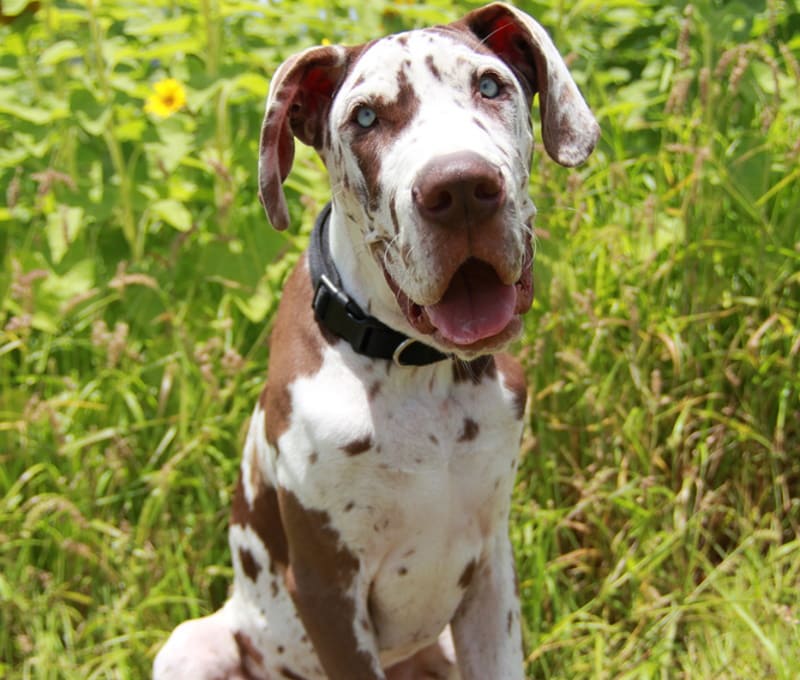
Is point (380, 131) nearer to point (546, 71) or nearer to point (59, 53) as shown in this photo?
point (546, 71)

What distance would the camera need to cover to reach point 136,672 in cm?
349

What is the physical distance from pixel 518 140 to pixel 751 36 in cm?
198

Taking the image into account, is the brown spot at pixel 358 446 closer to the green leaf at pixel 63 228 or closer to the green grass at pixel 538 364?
the green grass at pixel 538 364

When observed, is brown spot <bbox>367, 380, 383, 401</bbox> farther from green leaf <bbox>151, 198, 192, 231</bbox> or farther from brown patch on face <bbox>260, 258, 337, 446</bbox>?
green leaf <bbox>151, 198, 192, 231</bbox>

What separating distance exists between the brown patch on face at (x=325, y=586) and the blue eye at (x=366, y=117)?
0.77m

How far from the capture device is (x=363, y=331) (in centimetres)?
251

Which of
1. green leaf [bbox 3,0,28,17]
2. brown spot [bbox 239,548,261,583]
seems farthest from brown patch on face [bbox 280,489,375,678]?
green leaf [bbox 3,0,28,17]

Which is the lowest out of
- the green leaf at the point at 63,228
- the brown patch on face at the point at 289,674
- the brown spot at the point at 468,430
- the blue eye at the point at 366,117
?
the brown patch on face at the point at 289,674

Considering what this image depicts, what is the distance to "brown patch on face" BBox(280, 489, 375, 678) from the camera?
8.43 feet

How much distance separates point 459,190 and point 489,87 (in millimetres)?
337

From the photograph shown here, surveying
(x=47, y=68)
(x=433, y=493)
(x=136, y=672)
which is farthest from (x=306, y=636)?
(x=47, y=68)

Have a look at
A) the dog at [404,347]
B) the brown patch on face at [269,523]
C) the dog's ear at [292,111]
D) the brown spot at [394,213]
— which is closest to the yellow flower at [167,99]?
the dog at [404,347]

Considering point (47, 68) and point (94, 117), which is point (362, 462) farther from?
point (47, 68)

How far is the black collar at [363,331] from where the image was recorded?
8.24 ft
